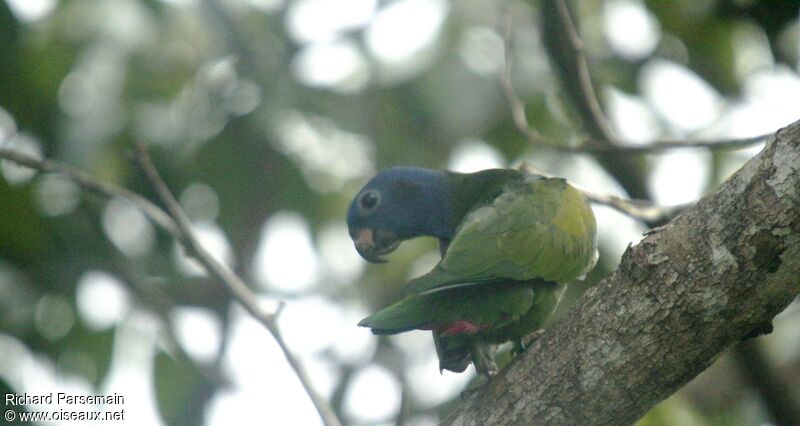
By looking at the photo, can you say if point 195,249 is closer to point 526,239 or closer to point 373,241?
point 373,241

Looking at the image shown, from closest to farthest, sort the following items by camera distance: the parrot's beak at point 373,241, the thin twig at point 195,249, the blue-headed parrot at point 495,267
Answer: the blue-headed parrot at point 495,267
the thin twig at point 195,249
the parrot's beak at point 373,241

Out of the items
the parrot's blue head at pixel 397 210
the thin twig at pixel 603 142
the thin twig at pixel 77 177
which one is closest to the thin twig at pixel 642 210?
the thin twig at pixel 603 142

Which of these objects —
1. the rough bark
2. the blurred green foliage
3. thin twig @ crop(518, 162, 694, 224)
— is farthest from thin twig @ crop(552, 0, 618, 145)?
the rough bark

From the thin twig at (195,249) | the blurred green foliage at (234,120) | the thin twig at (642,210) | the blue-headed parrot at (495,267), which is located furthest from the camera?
the blurred green foliage at (234,120)

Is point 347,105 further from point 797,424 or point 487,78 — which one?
point 797,424

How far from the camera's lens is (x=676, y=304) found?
282cm

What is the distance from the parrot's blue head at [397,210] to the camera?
4902 mm

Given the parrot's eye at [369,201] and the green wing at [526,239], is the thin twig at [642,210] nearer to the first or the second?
the green wing at [526,239]

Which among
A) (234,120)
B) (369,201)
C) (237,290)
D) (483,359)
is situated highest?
(234,120)

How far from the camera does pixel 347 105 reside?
21.7 feet

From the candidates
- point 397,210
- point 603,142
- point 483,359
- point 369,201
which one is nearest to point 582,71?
point 603,142

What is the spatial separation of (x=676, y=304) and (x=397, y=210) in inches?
92.0

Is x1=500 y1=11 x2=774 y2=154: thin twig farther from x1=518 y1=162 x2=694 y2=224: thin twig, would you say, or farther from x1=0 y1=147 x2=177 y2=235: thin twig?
x1=0 y1=147 x2=177 y2=235: thin twig

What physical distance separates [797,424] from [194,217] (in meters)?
4.36
